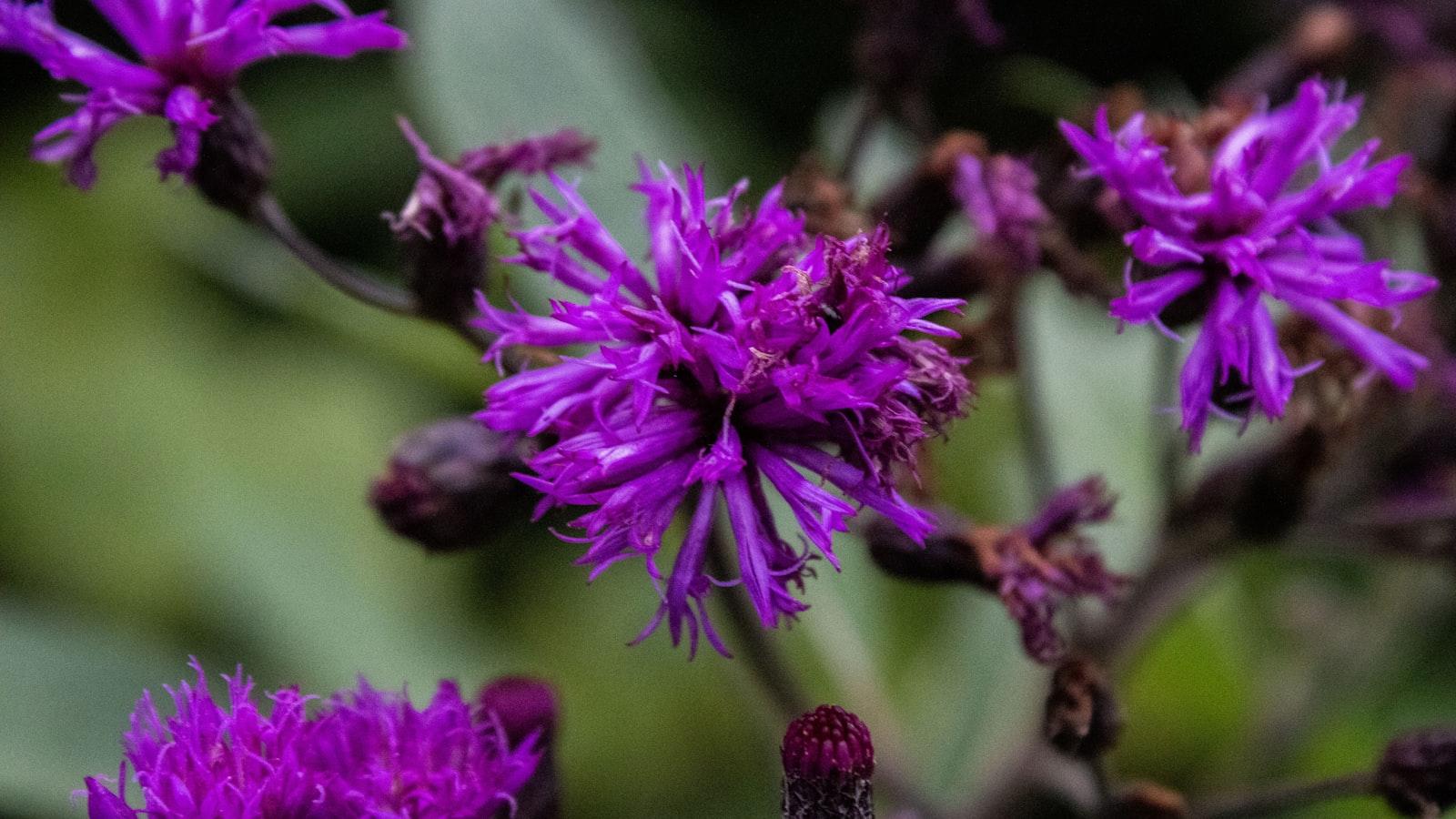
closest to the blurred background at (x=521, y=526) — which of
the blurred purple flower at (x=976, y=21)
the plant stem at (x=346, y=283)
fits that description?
the blurred purple flower at (x=976, y=21)

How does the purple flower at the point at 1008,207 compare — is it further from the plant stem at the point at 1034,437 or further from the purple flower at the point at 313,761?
the purple flower at the point at 313,761

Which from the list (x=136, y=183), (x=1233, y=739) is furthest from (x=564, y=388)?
(x=136, y=183)

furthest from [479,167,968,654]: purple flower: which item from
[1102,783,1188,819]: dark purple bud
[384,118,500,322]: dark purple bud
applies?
[1102,783,1188,819]: dark purple bud

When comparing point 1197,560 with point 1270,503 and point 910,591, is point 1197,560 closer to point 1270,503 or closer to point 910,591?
point 1270,503

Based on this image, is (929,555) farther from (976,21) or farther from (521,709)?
(976,21)

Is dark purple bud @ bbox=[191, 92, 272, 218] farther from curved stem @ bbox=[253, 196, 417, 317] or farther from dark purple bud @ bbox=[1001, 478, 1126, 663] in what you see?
dark purple bud @ bbox=[1001, 478, 1126, 663]
